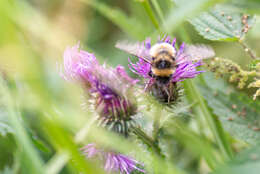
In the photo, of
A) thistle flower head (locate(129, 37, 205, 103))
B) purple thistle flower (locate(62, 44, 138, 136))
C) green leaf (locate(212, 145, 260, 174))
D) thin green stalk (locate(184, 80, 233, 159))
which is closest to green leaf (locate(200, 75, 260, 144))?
thin green stalk (locate(184, 80, 233, 159))

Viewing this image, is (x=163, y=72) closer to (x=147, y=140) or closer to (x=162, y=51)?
(x=162, y=51)

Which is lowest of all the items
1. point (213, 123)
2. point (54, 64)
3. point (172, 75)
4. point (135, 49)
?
point (213, 123)

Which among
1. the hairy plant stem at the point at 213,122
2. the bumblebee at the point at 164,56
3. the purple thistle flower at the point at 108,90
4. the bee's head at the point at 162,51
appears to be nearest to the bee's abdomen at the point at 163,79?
the bumblebee at the point at 164,56

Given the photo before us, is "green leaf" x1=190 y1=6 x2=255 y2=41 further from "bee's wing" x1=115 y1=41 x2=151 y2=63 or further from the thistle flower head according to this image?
"bee's wing" x1=115 y1=41 x2=151 y2=63

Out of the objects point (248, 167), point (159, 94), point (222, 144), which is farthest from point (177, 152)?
point (248, 167)

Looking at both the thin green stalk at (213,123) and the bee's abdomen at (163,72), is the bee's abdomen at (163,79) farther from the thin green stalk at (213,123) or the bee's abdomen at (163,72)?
the thin green stalk at (213,123)

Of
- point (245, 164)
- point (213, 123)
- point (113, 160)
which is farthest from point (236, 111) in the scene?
point (245, 164)
